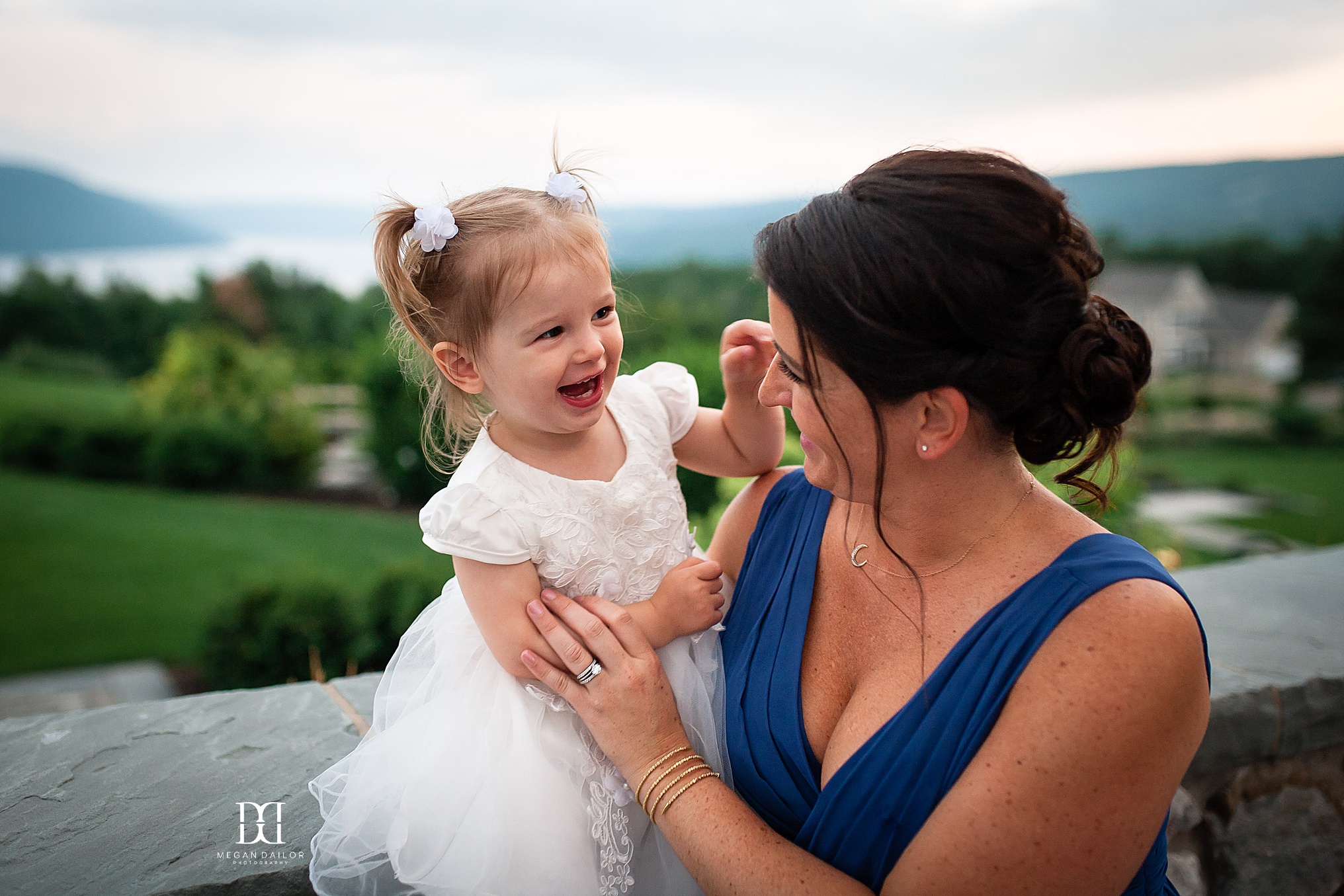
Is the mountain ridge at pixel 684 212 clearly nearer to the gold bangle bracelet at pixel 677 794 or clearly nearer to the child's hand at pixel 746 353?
the child's hand at pixel 746 353

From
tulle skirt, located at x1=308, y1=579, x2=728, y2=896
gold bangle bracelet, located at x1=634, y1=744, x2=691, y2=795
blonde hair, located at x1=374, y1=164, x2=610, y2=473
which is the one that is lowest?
tulle skirt, located at x1=308, y1=579, x2=728, y2=896

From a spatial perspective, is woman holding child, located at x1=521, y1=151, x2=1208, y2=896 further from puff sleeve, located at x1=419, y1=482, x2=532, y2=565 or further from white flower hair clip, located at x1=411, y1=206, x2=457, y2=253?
white flower hair clip, located at x1=411, y1=206, x2=457, y2=253

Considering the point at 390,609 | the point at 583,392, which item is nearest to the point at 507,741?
the point at 583,392

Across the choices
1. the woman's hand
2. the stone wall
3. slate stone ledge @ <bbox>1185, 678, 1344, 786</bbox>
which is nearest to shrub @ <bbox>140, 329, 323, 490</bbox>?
the stone wall

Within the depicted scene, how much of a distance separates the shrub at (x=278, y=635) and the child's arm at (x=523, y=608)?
305cm

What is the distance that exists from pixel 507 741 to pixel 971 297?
1.02 metres

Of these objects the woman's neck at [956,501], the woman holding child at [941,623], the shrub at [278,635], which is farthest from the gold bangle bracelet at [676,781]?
the shrub at [278,635]

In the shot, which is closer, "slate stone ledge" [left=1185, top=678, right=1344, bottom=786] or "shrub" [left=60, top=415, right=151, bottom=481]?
"slate stone ledge" [left=1185, top=678, right=1344, bottom=786]

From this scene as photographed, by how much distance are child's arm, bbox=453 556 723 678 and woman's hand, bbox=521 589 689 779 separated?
19 millimetres

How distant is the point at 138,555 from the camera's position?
9.91 meters

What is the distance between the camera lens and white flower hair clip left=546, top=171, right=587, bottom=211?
161 cm

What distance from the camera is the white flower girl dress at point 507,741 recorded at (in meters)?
1.36

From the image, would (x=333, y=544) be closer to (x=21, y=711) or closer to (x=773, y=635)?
(x=21, y=711)

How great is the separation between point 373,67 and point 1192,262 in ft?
83.3
